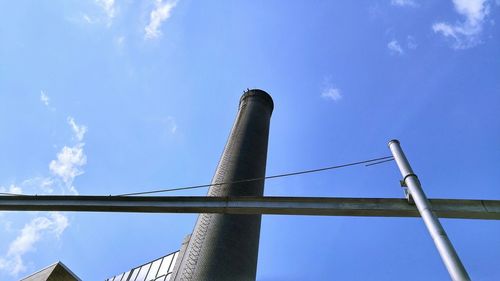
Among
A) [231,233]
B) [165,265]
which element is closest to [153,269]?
[165,265]

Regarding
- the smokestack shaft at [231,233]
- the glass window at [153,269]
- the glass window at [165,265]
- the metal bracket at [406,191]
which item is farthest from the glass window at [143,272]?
the metal bracket at [406,191]

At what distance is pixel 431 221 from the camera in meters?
4.64

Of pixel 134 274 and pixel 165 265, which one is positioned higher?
pixel 134 274

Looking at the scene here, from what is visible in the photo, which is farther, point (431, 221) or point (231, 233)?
point (231, 233)

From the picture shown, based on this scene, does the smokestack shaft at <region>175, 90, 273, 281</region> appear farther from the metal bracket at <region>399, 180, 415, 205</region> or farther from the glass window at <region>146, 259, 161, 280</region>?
the glass window at <region>146, 259, 161, 280</region>

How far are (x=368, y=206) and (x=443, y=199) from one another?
3.64ft

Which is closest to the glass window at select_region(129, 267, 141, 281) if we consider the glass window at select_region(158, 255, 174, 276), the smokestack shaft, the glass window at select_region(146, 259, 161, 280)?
the glass window at select_region(146, 259, 161, 280)

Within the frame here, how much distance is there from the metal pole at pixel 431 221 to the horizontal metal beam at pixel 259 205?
89cm

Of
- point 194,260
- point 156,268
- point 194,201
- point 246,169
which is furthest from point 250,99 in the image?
point 194,201

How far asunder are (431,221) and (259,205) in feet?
9.91

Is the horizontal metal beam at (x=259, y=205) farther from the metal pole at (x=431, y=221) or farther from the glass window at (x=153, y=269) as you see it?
the glass window at (x=153, y=269)

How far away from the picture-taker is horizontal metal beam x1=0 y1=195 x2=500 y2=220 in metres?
6.08

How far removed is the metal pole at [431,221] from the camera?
3.95 m

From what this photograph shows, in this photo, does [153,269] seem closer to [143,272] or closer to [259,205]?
[143,272]
